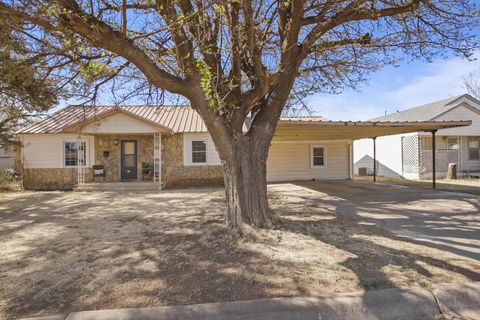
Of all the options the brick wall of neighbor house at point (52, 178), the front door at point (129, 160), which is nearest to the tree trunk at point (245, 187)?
the front door at point (129, 160)

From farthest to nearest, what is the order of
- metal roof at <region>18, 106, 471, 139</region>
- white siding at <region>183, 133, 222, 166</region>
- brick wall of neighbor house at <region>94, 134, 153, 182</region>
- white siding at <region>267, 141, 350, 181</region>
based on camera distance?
white siding at <region>267, 141, 350, 181</region>
brick wall of neighbor house at <region>94, 134, 153, 182</region>
white siding at <region>183, 133, 222, 166</region>
metal roof at <region>18, 106, 471, 139</region>

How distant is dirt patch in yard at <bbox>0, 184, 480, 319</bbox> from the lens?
3.29 m

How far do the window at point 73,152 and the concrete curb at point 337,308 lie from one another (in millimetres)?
14162

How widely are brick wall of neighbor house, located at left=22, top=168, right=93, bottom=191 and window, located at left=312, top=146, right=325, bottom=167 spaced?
40.2ft

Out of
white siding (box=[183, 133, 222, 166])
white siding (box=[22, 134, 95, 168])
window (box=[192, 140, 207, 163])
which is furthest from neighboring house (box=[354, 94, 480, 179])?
white siding (box=[22, 134, 95, 168])

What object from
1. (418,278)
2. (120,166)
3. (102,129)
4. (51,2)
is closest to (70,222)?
(51,2)

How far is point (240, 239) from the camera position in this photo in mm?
5082

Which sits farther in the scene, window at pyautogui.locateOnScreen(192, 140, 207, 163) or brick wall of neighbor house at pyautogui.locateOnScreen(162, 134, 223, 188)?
window at pyautogui.locateOnScreen(192, 140, 207, 163)

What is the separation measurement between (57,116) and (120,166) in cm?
523

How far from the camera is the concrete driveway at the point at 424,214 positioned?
17.3 feet

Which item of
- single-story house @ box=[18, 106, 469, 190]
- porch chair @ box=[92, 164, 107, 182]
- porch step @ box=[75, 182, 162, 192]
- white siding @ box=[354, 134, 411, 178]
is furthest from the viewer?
white siding @ box=[354, 134, 411, 178]

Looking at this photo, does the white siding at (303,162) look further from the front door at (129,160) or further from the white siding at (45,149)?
the white siding at (45,149)

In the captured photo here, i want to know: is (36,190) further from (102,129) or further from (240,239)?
(240,239)

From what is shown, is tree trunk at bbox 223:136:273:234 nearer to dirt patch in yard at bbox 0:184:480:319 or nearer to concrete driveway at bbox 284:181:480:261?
dirt patch in yard at bbox 0:184:480:319
